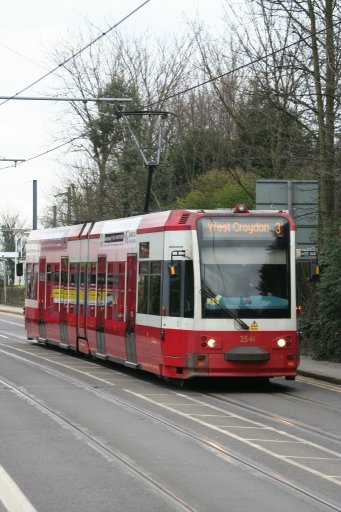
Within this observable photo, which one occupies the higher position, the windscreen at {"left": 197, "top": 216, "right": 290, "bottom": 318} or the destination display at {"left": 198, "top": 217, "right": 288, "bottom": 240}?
the destination display at {"left": 198, "top": 217, "right": 288, "bottom": 240}

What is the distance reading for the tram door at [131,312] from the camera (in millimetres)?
19609

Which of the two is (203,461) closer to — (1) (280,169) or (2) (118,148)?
(1) (280,169)

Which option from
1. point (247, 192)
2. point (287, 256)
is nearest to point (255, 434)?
point (287, 256)

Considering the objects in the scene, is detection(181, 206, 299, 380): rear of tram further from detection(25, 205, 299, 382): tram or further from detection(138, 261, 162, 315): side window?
detection(138, 261, 162, 315): side window

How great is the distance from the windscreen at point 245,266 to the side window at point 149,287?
1138 mm

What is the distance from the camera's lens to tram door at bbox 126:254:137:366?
1961 cm

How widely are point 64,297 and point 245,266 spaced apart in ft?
29.7

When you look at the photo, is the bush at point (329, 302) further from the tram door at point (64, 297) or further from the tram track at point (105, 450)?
the tram track at point (105, 450)

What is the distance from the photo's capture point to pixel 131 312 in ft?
64.9

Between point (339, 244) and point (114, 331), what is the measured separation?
5515 mm

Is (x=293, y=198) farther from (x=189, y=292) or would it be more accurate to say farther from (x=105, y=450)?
(x=105, y=450)

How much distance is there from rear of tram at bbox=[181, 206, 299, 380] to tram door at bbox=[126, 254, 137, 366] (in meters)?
2.55

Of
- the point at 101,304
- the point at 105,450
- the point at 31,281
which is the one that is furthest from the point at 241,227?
the point at 31,281

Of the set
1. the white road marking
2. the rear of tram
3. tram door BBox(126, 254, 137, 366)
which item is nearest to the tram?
the rear of tram
